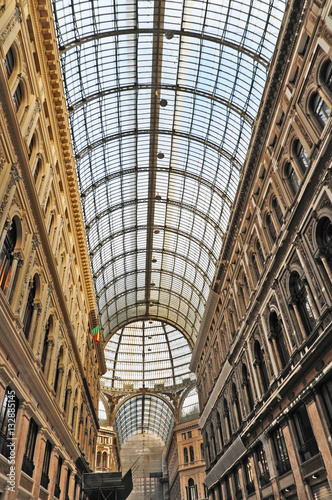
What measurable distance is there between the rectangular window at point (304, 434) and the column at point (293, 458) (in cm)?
31

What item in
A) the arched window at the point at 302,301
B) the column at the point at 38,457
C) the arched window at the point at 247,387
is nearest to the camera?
the arched window at the point at 302,301

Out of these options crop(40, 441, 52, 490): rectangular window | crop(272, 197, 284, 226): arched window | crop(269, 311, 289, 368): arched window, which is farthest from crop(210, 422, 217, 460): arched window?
crop(272, 197, 284, 226): arched window

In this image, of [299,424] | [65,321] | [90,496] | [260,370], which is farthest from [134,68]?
[90,496]

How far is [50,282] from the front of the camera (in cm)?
2262

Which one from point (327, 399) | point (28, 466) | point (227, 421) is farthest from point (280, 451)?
point (28, 466)

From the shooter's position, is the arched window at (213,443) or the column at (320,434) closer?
the column at (320,434)

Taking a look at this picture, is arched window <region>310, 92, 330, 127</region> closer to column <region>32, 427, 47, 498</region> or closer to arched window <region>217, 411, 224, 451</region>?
column <region>32, 427, 47, 498</region>

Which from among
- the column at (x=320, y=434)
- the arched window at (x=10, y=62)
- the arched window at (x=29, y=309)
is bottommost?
the column at (x=320, y=434)

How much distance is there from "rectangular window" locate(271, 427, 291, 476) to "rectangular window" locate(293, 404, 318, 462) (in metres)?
1.94

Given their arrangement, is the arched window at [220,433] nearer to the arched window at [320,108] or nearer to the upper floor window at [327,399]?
the upper floor window at [327,399]

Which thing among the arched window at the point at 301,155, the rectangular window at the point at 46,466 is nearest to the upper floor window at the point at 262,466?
the rectangular window at the point at 46,466

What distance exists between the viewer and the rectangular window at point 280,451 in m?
18.7

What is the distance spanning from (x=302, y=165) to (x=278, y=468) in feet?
49.0

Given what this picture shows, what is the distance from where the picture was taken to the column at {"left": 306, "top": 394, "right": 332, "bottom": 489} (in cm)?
1419
